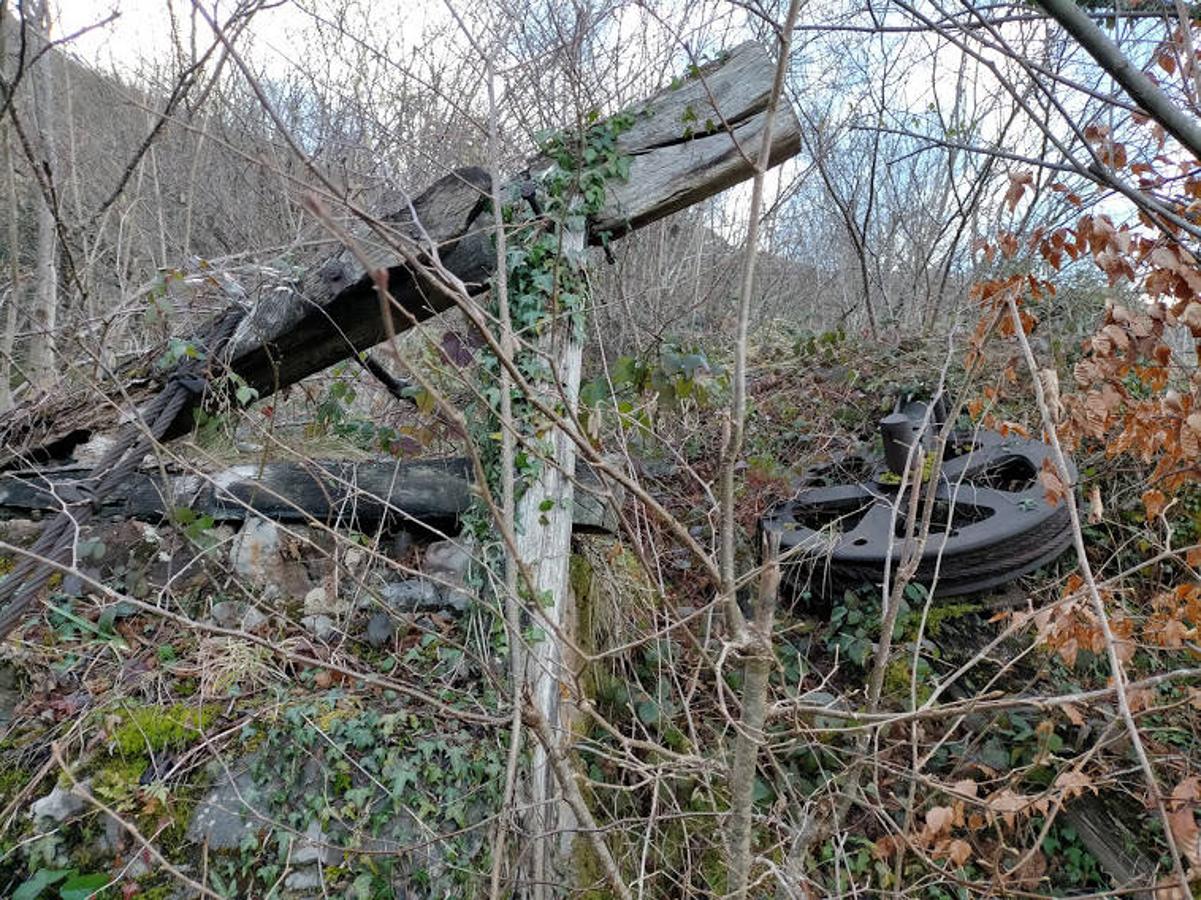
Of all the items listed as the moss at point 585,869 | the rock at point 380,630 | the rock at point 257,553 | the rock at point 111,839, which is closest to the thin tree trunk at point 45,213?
the rock at point 257,553

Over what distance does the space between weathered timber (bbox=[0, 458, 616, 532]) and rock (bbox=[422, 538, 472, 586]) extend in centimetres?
12

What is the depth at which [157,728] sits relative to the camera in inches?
92.1

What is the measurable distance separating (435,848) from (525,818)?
0.28 m

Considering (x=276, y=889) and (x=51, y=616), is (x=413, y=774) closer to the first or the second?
(x=276, y=889)

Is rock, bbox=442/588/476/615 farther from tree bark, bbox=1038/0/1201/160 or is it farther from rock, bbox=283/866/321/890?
tree bark, bbox=1038/0/1201/160

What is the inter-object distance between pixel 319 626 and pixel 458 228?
1633mm

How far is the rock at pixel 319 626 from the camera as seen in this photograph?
2.81 meters

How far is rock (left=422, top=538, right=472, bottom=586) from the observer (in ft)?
10.0

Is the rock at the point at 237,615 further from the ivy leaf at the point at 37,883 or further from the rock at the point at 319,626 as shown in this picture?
the ivy leaf at the point at 37,883

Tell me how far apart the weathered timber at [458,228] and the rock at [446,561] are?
0.91 metres

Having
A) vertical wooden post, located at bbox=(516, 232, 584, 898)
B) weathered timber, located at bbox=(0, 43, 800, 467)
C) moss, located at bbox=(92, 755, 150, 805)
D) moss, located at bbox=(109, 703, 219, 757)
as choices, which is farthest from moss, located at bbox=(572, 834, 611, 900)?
weathered timber, located at bbox=(0, 43, 800, 467)

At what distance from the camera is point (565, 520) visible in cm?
278

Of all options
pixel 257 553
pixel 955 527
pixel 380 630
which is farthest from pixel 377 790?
pixel 955 527

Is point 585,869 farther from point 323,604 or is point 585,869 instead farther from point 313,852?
point 323,604
